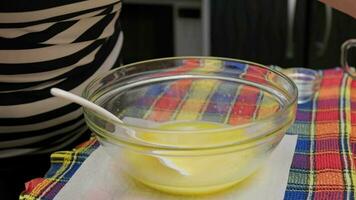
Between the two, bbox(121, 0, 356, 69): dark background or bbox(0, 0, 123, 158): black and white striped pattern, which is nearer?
bbox(0, 0, 123, 158): black and white striped pattern

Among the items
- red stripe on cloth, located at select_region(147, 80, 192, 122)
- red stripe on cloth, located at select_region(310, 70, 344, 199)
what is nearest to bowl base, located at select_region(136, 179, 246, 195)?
red stripe on cloth, located at select_region(310, 70, 344, 199)

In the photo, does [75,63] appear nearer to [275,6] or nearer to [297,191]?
[297,191]

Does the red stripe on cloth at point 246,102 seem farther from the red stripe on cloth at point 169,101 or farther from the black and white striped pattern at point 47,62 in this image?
the black and white striped pattern at point 47,62

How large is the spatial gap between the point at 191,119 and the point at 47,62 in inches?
9.0

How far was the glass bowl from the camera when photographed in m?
0.56

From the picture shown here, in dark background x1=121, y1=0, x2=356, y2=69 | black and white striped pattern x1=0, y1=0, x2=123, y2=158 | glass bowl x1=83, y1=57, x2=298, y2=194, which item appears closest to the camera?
glass bowl x1=83, y1=57, x2=298, y2=194

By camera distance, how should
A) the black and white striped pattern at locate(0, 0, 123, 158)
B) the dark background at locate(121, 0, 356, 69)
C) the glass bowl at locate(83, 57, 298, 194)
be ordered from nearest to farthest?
the glass bowl at locate(83, 57, 298, 194)
the black and white striped pattern at locate(0, 0, 123, 158)
the dark background at locate(121, 0, 356, 69)

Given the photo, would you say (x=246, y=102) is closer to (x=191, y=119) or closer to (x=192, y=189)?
(x=191, y=119)

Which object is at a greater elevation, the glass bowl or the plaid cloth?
the glass bowl

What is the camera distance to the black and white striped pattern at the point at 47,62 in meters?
0.72

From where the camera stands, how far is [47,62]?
76 cm

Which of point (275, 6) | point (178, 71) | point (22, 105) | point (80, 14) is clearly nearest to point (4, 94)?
point (22, 105)

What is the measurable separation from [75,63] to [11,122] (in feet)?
0.43

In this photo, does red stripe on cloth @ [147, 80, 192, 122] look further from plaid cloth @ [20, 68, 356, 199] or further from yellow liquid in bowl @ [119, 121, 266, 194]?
yellow liquid in bowl @ [119, 121, 266, 194]
